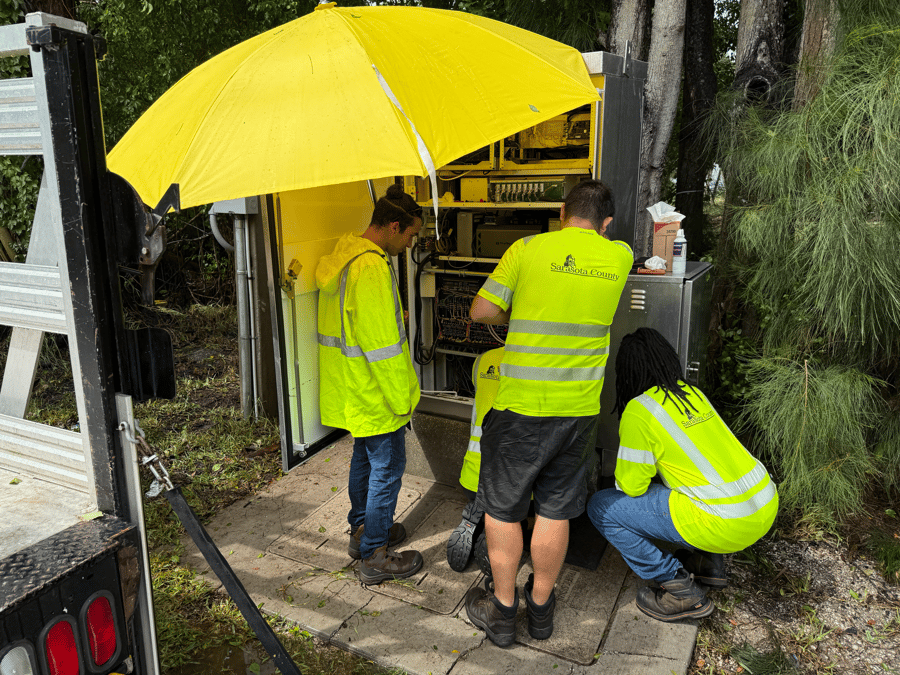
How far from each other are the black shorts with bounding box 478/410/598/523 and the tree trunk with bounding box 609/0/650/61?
3.37 metres

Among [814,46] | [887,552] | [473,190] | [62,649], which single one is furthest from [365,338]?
[814,46]

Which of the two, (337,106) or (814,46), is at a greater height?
(814,46)

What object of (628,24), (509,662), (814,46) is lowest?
(509,662)

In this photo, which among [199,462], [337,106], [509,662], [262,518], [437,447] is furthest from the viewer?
[199,462]

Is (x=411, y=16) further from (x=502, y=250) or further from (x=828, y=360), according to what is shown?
(x=828, y=360)

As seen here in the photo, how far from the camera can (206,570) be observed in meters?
3.42

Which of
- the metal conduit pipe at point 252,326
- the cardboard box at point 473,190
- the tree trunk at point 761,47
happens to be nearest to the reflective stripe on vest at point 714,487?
the cardboard box at point 473,190

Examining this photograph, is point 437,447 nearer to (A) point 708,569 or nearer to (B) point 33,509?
(A) point 708,569

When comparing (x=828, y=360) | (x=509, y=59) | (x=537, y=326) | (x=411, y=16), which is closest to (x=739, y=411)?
(x=828, y=360)

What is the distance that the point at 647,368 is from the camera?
2.79 meters

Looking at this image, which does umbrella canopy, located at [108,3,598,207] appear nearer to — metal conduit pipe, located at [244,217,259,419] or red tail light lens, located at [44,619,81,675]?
red tail light lens, located at [44,619,81,675]

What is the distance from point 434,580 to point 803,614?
1.75m

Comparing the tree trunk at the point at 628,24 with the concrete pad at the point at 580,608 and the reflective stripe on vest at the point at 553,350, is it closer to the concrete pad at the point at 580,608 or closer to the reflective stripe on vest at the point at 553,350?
the reflective stripe on vest at the point at 553,350

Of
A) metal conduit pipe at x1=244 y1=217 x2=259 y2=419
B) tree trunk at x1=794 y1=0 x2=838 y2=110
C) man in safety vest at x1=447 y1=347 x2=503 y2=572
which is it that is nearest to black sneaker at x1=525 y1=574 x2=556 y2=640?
man in safety vest at x1=447 y1=347 x2=503 y2=572
